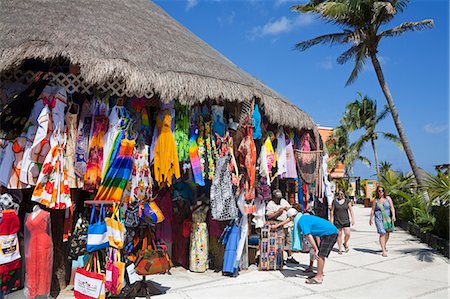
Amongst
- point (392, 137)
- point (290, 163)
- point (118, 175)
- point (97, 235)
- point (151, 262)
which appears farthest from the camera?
point (392, 137)

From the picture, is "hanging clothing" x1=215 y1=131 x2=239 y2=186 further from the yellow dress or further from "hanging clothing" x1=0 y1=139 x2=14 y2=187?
"hanging clothing" x1=0 y1=139 x2=14 y2=187

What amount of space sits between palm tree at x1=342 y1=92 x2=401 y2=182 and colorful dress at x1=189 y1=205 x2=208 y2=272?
26618mm

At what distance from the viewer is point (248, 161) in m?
7.23

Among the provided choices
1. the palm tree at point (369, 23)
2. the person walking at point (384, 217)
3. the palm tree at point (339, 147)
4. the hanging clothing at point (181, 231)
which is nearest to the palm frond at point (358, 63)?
the palm tree at point (369, 23)

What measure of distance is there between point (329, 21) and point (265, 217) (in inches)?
429

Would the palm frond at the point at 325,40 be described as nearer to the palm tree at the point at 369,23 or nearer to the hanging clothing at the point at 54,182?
the palm tree at the point at 369,23

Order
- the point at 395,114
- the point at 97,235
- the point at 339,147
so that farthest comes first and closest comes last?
the point at 339,147 < the point at 395,114 < the point at 97,235

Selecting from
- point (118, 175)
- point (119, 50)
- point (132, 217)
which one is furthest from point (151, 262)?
point (119, 50)

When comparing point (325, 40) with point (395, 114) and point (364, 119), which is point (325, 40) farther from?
point (364, 119)

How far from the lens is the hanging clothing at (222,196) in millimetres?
6875

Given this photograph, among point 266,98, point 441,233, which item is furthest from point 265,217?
point 441,233

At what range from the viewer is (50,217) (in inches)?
219

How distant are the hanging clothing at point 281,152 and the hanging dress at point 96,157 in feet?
13.4

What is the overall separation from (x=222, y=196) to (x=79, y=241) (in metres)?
2.61
